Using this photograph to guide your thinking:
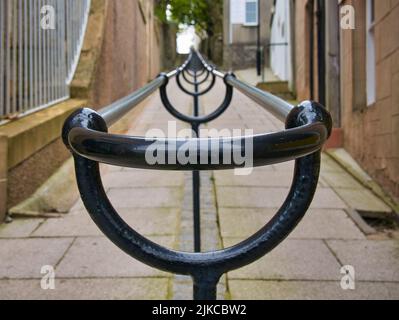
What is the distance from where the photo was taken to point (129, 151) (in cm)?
57

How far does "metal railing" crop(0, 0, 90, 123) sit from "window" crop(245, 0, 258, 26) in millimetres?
14389

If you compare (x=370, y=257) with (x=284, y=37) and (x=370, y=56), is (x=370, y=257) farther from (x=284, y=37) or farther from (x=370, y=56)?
(x=284, y=37)

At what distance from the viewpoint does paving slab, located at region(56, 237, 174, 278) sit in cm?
218

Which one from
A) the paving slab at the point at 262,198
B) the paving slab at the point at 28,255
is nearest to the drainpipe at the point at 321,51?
the paving slab at the point at 262,198

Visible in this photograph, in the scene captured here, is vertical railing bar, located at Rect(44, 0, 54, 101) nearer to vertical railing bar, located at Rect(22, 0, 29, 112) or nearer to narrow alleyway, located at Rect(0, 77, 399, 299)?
vertical railing bar, located at Rect(22, 0, 29, 112)

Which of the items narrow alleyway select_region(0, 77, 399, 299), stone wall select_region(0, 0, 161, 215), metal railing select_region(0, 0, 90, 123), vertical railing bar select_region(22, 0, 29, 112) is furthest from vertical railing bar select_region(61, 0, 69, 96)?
narrow alleyway select_region(0, 77, 399, 299)

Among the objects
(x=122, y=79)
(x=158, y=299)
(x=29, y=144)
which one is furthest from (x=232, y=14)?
(x=158, y=299)

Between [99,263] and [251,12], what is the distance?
17.5 m

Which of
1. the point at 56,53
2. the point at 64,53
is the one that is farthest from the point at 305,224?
the point at 64,53

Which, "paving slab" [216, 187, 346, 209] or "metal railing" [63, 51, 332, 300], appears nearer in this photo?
"metal railing" [63, 51, 332, 300]

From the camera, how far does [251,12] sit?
18328mm

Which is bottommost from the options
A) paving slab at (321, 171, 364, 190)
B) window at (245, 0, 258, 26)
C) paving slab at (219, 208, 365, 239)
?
paving slab at (219, 208, 365, 239)

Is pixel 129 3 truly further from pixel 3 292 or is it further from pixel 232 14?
pixel 232 14

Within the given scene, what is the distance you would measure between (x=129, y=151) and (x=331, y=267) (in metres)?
1.92
